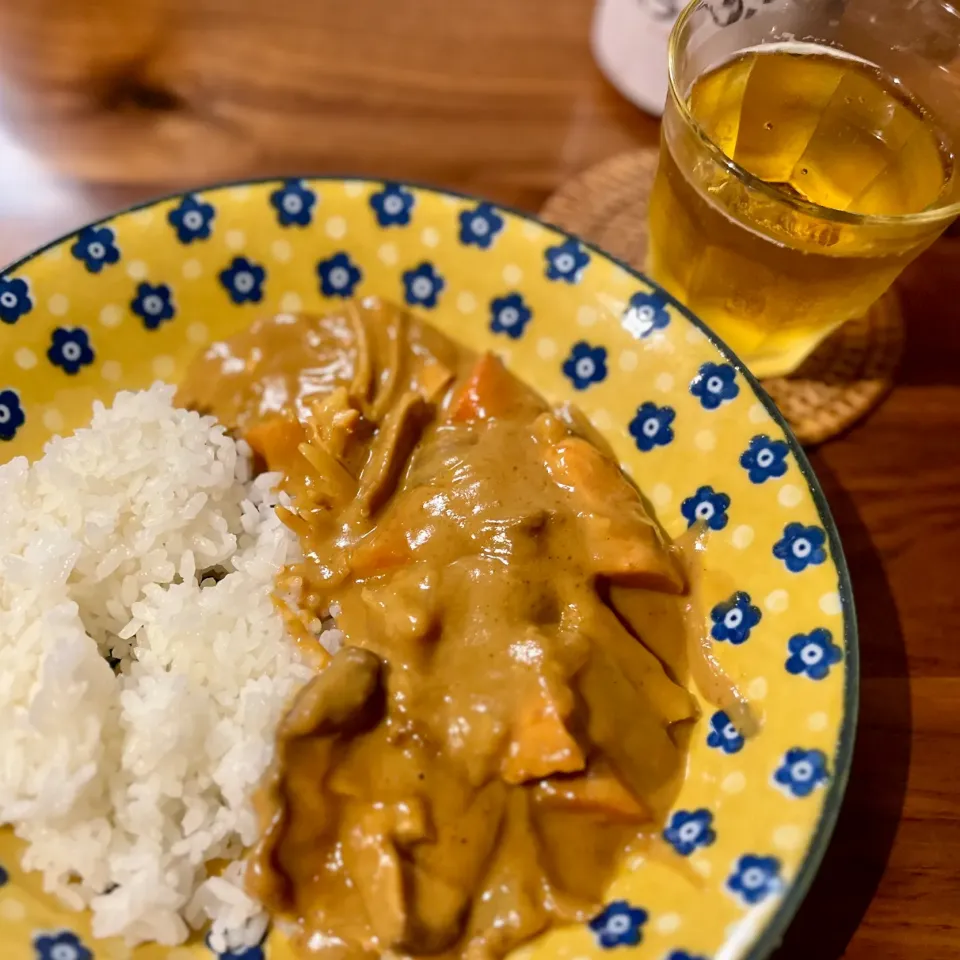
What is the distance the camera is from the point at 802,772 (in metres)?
1.49

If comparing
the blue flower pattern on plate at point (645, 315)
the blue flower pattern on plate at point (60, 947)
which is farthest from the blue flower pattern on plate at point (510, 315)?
the blue flower pattern on plate at point (60, 947)

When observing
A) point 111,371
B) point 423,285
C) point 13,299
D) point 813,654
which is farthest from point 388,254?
point 813,654

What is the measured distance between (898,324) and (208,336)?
178 centimetres

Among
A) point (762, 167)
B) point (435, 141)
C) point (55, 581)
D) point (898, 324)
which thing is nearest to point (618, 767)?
point (55, 581)

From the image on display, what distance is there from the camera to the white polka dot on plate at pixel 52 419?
2031 millimetres

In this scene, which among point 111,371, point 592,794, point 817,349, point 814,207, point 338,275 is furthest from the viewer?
point 817,349

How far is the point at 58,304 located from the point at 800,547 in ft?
5.36

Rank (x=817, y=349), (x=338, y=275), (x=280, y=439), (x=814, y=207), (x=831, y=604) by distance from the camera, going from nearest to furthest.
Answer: (x=831, y=604)
(x=814, y=207)
(x=280, y=439)
(x=338, y=275)
(x=817, y=349)

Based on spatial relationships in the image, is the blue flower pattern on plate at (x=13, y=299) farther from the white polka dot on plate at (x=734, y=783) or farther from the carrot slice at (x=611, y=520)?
the white polka dot on plate at (x=734, y=783)

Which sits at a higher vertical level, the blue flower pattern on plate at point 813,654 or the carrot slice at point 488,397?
the blue flower pattern on plate at point 813,654

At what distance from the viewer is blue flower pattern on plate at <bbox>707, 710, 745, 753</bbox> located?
5.37ft

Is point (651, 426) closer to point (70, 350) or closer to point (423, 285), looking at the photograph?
point (423, 285)

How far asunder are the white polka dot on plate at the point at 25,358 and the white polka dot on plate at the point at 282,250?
1.90 feet

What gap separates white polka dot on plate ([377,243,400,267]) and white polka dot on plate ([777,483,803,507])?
1045mm
